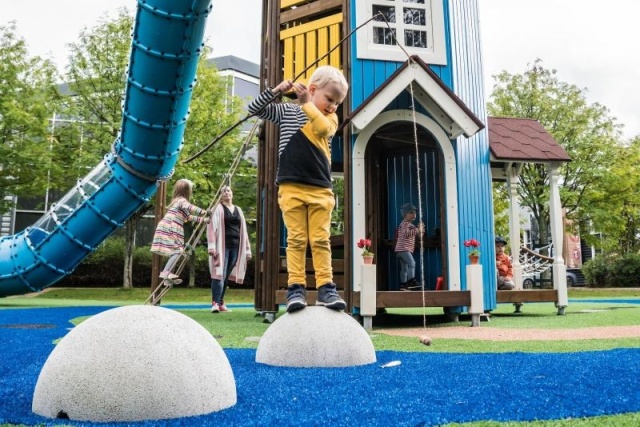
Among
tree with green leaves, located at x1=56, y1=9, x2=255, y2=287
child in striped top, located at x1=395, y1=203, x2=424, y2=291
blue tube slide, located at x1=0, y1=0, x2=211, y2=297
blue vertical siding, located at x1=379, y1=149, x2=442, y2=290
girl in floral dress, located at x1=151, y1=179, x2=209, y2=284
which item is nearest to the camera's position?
blue tube slide, located at x1=0, y1=0, x2=211, y2=297

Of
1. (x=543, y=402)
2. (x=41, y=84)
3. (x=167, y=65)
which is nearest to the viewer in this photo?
(x=543, y=402)

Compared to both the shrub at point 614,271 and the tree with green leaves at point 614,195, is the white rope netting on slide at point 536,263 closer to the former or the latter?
the tree with green leaves at point 614,195

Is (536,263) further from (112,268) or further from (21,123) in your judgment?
(112,268)

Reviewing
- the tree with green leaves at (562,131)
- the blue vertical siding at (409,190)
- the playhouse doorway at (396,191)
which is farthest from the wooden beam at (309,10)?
the tree with green leaves at (562,131)

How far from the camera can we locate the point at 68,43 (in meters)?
21.9

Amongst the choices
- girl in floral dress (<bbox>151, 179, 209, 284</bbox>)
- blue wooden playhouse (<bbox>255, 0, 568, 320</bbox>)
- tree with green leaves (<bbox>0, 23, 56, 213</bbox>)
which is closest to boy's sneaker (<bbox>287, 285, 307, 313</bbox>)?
blue wooden playhouse (<bbox>255, 0, 568, 320</bbox>)

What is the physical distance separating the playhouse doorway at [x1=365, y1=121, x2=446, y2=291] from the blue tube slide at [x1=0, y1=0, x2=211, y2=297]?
4.75 m

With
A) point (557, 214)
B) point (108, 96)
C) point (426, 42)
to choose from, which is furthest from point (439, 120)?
point (108, 96)

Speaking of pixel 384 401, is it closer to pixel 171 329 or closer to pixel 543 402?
pixel 543 402

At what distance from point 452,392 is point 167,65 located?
293 centimetres

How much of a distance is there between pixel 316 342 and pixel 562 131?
26.6 metres

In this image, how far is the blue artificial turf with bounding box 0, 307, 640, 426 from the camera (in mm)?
2414

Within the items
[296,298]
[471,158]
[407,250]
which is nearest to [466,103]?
[471,158]

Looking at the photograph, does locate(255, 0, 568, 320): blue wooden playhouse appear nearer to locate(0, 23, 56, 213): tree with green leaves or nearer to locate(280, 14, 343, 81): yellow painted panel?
locate(280, 14, 343, 81): yellow painted panel
